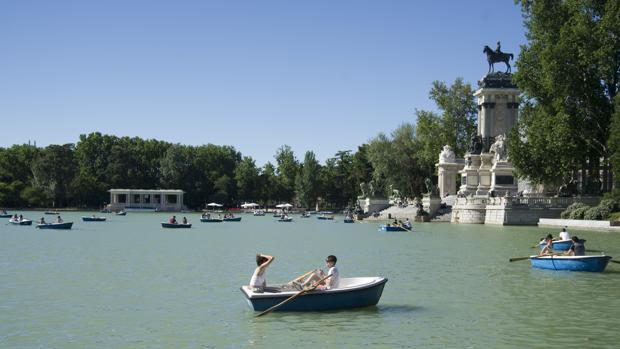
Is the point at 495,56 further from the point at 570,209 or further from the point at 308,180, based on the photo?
the point at 308,180

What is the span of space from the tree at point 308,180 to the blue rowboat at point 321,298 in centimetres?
12753

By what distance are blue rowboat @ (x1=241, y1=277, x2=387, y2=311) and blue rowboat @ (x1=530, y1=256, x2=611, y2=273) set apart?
11447 millimetres

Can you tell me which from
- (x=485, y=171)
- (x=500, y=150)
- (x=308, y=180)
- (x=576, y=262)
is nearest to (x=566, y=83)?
(x=500, y=150)

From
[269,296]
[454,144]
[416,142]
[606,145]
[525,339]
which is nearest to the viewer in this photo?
[525,339]

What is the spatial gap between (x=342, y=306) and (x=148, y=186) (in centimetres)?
13860

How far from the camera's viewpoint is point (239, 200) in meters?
161

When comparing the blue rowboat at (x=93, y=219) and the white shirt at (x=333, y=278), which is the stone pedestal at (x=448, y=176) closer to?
the blue rowboat at (x=93, y=219)

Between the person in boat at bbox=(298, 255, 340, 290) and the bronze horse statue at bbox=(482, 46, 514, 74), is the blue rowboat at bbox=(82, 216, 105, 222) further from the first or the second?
the person in boat at bbox=(298, 255, 340, 290)

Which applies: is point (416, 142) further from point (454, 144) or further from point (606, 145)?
point (606, 145)

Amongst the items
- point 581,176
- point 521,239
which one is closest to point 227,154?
point 581,176

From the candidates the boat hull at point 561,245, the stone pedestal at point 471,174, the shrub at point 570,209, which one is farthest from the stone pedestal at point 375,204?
the boat hull at point 561,245

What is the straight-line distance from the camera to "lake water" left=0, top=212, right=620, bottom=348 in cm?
1770

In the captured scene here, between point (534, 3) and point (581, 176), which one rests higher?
point (534, 3)

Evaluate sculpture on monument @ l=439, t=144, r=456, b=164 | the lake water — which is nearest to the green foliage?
the lake water
